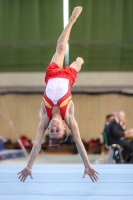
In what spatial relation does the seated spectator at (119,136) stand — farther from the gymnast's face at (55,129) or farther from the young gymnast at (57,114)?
the gymnast's face at (55,129)

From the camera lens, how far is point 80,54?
41.5 feet

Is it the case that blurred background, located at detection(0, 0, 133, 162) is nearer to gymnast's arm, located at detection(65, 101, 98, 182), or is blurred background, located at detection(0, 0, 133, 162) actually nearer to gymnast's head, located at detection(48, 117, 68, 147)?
gymnast's arm, located at detection(65, 101, 98, 182)


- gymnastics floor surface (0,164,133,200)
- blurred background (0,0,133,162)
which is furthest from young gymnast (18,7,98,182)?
blurred background (0,0,133,162)

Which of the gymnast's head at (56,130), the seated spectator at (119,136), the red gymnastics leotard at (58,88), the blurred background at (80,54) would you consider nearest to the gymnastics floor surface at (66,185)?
the gymnast's head at (56,130)

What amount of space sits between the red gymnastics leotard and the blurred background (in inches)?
317

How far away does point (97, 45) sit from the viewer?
1262 cm

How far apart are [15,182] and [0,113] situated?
911 cm

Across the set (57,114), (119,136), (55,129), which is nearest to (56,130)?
(55,129)

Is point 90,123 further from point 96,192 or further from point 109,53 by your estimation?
point 96,192

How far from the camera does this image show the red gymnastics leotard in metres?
4.05

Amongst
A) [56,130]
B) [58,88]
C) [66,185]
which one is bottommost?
[66,185]

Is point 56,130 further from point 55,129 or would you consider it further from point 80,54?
point 80,54

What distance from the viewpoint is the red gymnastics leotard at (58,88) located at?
4047 millimetres

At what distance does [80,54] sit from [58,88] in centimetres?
855
